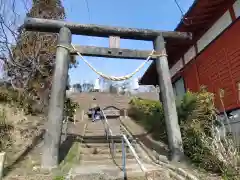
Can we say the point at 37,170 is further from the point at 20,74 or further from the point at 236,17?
the point at 20,74

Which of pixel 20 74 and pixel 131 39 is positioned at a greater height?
pixel 20 74

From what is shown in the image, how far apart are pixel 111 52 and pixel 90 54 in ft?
2.06

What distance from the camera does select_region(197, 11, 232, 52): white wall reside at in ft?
24.7

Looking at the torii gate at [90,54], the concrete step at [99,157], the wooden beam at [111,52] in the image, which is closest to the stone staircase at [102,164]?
the concrete step at [99,157]

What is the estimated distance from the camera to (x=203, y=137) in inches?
204

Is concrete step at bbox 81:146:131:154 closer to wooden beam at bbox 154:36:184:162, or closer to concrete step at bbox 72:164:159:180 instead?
concrete step at bbox 72:164:159:180

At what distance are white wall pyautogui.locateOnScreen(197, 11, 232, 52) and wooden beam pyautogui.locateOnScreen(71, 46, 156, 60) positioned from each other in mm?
2555

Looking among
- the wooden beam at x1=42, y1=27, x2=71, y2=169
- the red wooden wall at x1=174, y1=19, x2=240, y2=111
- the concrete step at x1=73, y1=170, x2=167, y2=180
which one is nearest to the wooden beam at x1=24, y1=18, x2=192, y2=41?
the wooden beam at x1=42, y1=27, x2=71, y2=169

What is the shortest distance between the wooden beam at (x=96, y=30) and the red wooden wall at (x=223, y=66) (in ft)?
3.92

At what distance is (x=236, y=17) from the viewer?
23.0 ft

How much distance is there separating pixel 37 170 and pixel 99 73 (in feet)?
9.87

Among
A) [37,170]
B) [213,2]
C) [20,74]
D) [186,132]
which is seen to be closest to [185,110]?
[186,132]

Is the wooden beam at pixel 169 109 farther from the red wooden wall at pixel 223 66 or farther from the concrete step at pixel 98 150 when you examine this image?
the red wooden wall at pixel 223 66

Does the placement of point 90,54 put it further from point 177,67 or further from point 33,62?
point 33,62
